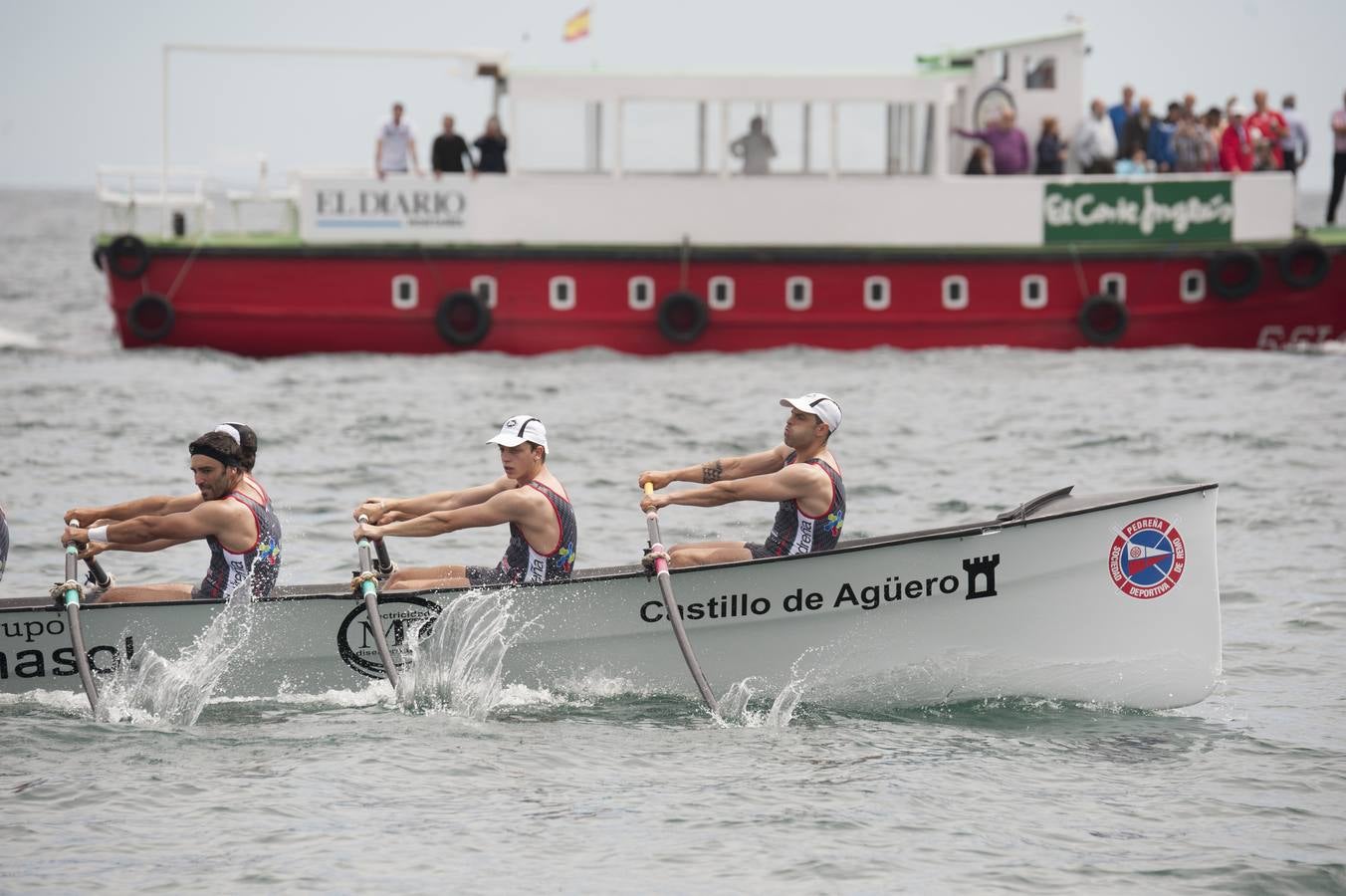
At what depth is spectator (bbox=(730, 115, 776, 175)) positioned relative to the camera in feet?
83.0

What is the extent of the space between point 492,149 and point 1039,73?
7.75 meters

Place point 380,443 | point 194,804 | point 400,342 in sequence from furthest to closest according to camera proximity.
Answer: point 400,342 → point 380,443 → point 194,804

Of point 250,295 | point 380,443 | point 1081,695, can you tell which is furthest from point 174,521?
point 250,295

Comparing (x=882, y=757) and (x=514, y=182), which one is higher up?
(x=514, y=182)

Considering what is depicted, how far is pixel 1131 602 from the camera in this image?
10.9 m

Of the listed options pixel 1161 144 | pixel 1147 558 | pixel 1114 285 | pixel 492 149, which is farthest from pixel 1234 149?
pixel 1147 558

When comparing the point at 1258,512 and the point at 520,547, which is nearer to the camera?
the point at 520,547

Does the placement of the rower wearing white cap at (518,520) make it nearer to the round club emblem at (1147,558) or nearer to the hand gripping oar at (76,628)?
the hand gripping oar at (76,628)

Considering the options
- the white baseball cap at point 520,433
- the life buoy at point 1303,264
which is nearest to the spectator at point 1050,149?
the life buoy at point 1303,264

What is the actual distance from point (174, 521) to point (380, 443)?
1065 centimetres

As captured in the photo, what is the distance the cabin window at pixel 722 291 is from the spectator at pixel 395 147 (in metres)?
4.23

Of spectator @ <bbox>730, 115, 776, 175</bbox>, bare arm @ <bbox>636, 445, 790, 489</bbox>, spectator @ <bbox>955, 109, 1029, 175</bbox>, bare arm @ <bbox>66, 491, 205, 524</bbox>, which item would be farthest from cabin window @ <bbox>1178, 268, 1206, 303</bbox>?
bare arm @ <bbox>66, 491, 205, 524</bbox>

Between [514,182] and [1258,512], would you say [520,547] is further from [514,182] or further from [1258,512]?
[514,182]

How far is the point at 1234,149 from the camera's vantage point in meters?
26.4
